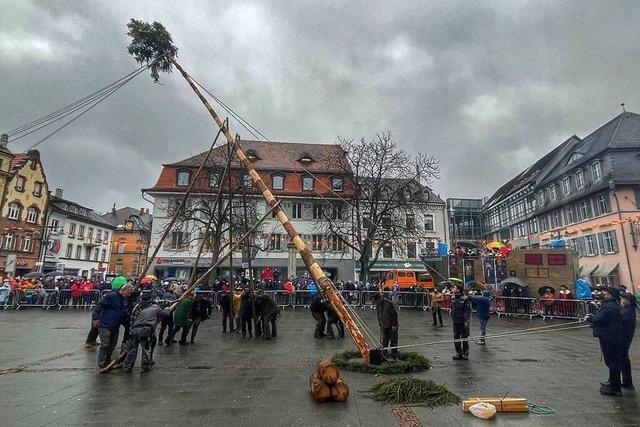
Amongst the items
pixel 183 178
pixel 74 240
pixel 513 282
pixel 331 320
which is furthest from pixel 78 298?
pixel 74 240

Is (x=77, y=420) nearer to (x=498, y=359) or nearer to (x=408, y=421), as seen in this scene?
(x=408, y=421)

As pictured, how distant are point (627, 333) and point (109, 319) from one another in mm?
10439

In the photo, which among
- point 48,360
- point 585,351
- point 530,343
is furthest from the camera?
point 530,343

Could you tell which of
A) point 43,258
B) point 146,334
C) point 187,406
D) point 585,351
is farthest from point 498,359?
point 43,258

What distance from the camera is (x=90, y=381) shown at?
23.6ft

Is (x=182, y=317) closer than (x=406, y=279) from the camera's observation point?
Yes

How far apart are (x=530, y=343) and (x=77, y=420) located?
488 inches

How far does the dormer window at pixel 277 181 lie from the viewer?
39594mm

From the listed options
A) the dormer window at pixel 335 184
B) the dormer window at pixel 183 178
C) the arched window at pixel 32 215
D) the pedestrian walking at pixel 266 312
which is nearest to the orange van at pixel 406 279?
the dormer window at pixel 335 184

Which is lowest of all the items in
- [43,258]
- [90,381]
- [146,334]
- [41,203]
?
[90,381]

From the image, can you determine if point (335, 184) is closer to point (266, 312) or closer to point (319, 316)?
point (319, 316)

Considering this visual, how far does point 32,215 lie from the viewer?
4309 centimetres

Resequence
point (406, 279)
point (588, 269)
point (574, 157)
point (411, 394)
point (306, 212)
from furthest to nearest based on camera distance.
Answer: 1. point (574, 157)
2. point (306, 212)
3. point (588, 269)
4. point (406, 279)
5. point (411, 394)

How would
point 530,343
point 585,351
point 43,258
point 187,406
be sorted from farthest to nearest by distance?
point 43,258 < point 530,343 < point 585,351 < point 187,406
